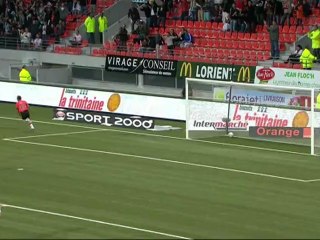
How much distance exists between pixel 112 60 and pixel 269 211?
88.8ft

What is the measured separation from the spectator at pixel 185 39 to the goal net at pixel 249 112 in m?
12.1

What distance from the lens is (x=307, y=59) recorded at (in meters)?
44.3

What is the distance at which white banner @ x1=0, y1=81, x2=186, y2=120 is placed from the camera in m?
41.8

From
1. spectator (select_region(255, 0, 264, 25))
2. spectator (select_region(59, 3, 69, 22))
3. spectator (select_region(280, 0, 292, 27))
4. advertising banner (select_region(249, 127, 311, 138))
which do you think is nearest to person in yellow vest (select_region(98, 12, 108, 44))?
spectator (select_region(59, 3, 69, 22))

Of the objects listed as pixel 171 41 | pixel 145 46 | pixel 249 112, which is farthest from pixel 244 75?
pixel 249 112

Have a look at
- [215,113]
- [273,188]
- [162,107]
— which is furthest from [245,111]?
[273,188]

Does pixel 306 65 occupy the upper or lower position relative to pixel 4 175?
upper

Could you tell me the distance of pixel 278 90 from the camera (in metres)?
36.5

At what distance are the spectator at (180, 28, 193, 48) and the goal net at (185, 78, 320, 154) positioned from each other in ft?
39.7

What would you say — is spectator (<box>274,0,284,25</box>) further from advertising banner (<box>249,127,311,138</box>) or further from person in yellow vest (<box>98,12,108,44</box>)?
advertising banner (<box>249,127,311,138</box>)

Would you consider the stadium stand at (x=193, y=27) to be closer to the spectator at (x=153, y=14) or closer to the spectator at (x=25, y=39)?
the spectator at (x=153, y=14)

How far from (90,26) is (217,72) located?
9.75 m

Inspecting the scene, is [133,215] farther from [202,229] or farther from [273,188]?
[273,188]

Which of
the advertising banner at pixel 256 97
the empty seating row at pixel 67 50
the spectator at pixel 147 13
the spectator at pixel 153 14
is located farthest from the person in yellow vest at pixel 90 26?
the advertising banner at pixel 256 97
